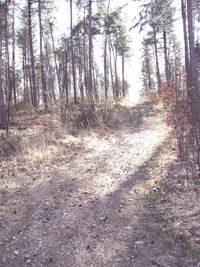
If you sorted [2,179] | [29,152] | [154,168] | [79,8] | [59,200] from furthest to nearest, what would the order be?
[79,8], [29,152], [154,168], [2,179], [59,200]

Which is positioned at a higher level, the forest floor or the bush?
the bush

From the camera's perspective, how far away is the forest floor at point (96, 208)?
402 centimetres

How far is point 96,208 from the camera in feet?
17.5

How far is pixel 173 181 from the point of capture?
632 centimetres

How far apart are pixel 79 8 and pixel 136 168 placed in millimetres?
18323

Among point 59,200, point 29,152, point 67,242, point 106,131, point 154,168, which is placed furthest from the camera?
point 106,131

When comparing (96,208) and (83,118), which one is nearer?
(96,208)

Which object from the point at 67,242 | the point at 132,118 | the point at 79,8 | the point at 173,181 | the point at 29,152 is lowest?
the point at 67,242

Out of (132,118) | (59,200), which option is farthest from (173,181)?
(132,118)

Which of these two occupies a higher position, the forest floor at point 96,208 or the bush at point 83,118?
the bush at point 83,118

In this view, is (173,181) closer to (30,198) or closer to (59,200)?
(59,200)

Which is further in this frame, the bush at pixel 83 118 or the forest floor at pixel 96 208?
the bush at pixel 83 118

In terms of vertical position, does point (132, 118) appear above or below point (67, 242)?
above

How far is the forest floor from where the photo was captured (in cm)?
402
